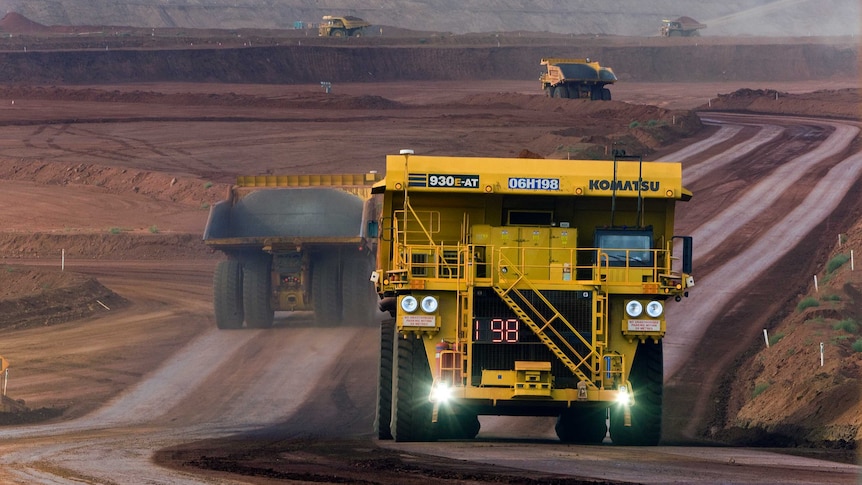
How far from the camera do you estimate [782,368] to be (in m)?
24.1

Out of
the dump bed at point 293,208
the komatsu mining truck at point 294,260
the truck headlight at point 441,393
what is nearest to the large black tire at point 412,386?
the truck headlight at point 441,393

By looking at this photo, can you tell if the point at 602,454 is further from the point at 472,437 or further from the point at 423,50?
the point at 423,50

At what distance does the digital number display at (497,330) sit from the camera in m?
16.7

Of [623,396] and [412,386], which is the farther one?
[412,386]

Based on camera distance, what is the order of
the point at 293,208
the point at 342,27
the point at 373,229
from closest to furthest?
the point at 373,229, the point at 293,208, the point at 342,27

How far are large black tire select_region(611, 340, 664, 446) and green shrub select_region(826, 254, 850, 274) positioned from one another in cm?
1783

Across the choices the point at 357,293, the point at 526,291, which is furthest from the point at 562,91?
the point at 526,291

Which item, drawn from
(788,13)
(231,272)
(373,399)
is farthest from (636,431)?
(788,13)

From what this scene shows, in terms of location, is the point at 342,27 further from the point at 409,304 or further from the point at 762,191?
the point at 409,304

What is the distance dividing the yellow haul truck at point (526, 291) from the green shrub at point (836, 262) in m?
17.2

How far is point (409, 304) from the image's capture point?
16.8 meters

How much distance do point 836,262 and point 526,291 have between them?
19.3 metres

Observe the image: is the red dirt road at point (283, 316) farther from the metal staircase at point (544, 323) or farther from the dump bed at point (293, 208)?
the dump bed at point (293, 208)

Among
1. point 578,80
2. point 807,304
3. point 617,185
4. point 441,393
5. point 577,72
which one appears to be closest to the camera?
point 441,393
